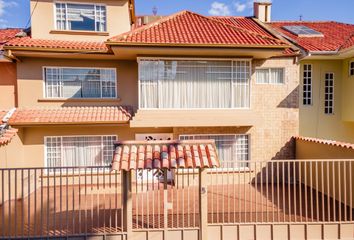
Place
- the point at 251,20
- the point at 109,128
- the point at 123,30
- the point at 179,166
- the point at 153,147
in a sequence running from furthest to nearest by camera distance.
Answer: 1. the point at 251,20
2. the point at 123,30
3. the point at 109,128
4. the point at 153,147
5. the point at 179,166

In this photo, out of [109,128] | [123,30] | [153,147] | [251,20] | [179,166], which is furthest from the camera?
[251,20]

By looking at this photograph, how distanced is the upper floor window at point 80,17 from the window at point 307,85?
37.9ft

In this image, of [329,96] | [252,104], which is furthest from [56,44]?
[329,96]

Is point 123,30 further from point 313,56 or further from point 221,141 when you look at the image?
point 313,56

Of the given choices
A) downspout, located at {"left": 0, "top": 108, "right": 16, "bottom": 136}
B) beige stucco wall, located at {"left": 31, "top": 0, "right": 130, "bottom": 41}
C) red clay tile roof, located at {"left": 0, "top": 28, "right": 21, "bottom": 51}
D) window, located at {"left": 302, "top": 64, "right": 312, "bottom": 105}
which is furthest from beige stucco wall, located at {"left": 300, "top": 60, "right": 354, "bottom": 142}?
red clay tile roof, located at {"left": 0, "top": 28, "right": 21, "bottom": 51}

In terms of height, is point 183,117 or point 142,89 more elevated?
point 142,89

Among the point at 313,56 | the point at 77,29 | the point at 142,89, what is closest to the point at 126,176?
the point at 142,89

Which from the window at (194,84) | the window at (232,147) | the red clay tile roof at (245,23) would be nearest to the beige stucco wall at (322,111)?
the red clay tile roof at (245,23)

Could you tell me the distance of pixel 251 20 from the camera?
15.4 metres

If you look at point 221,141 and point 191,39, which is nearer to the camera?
point 191,39

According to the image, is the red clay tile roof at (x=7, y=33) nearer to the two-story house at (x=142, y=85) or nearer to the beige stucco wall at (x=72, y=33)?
the two-story house at (x=142, y=85)

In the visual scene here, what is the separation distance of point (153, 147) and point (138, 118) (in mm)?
4248

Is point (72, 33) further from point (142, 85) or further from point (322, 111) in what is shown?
point (322, 111)

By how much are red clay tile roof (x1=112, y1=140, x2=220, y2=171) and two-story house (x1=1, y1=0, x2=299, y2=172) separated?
4.17 meters
